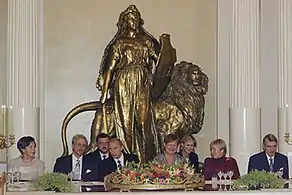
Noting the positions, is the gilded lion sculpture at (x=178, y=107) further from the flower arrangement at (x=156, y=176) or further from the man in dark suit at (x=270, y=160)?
the flower arrangement at (x=156, y=176)

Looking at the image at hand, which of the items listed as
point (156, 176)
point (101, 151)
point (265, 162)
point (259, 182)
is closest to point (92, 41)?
point (101, 151)

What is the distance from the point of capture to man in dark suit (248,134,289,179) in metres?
8.12

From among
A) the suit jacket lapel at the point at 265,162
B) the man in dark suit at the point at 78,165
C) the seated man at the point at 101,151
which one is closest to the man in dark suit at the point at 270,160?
the suit jacket lapel at the point at 265,162

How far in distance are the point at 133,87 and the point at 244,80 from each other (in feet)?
4.95

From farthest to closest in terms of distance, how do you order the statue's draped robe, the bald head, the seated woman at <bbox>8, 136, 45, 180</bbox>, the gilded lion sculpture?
the gilded lion sculpture, the statue's draped robe, the bald head, the seated woman at <bbox>8, 136, 45, 180</bbox>

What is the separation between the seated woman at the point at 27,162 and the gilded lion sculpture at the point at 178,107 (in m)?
2.12

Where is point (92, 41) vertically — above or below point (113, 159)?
above

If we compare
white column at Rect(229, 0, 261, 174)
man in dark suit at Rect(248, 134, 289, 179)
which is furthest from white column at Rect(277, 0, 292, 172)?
man in dark suit at Rect(248, 134, 289, 179)

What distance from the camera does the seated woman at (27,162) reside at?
7738 millimetres

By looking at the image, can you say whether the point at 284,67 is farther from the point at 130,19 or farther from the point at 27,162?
the point at 27,162

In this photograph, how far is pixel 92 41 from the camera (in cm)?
1116

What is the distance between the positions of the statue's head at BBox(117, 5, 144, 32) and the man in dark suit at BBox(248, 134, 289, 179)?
9.33 feet

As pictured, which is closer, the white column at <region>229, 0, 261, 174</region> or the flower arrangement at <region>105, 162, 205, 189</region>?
the flower arrangement at <region>105, 162, 205, 189</region>

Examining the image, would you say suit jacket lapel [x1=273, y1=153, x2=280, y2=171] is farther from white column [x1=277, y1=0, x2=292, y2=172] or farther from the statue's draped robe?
the statue's draped robe
